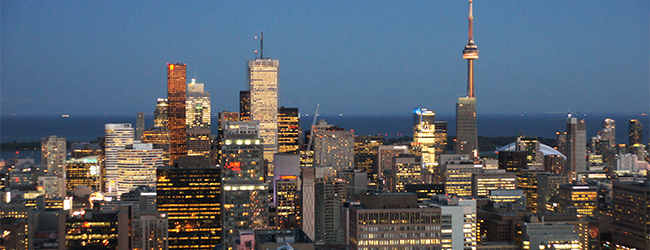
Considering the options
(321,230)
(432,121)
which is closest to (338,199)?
(321,230)

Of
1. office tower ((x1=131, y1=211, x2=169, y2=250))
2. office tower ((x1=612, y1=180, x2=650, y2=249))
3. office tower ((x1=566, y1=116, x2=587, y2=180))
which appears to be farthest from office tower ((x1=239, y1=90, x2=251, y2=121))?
office tower ((x1=612, y1=180, x2=650, y2=249))

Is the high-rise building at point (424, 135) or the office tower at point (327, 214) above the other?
the high-rise building at point (424, 135)

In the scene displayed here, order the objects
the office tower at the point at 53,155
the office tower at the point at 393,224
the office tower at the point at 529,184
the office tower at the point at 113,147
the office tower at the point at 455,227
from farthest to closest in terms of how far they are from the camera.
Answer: the office tower at the point at 53,155, the office tower at the point at 113,147, the office tower at the point at 529,184, the office tower at the point at 455,227, the office tower at the point at 393,224

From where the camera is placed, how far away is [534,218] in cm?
6359

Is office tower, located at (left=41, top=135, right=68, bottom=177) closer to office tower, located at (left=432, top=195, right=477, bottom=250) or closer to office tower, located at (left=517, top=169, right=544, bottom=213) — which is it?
office tower, located at (left=517, top=169, right=544, bottom=213)

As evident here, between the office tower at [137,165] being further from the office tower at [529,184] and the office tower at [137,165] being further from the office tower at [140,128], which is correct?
the office tower at [529,184]

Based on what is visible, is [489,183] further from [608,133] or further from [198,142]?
[608,133]

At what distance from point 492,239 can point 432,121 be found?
79439 mm

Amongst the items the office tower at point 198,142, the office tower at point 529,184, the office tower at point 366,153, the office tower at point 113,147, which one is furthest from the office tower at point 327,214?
the office tower at point 198,142

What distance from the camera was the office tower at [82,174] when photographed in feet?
366

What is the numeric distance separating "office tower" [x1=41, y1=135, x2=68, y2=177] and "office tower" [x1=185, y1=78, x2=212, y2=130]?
35.2 m

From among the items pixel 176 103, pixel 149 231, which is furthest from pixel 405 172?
pixel 176 103

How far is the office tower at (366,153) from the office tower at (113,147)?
38484 millimetres

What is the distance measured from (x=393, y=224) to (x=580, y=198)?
4841 cm
